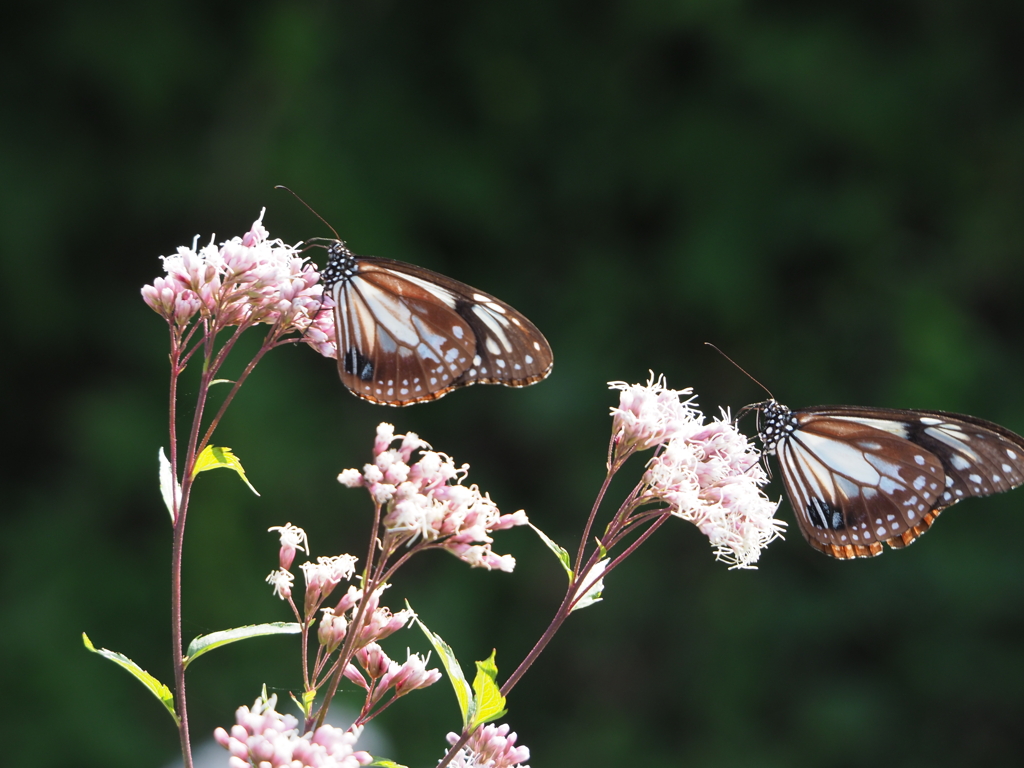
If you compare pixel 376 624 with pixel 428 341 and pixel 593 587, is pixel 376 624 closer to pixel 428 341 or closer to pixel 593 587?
pixel 593 587

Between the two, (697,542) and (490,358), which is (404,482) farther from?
(697,542)

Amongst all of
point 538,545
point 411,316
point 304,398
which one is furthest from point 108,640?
point 411,316

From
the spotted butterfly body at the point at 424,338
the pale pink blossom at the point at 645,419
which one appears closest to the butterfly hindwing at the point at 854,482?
the pale pink blossom at the point at 645,419

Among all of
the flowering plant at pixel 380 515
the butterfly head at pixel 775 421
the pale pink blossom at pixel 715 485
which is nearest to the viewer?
the flowering plant at pixel 380 515

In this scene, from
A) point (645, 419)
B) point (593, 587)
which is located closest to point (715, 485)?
point (645, 419)

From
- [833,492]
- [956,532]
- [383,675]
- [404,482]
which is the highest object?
[404,482]

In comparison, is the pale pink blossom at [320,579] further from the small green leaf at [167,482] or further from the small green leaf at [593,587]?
the small green leaf at [593,587]
